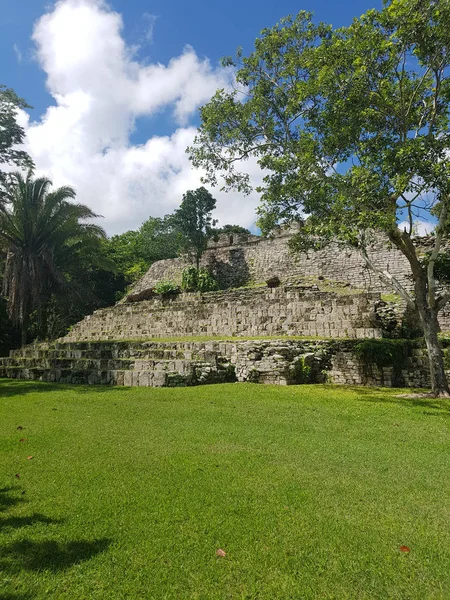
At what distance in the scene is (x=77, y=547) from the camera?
2.47m

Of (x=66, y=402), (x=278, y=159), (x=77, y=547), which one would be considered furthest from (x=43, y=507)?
(x=278, y=159)

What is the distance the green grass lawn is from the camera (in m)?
2.17

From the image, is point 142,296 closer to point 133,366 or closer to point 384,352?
point 133,366

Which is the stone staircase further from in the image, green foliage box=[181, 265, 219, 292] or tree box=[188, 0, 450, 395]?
green foliage box=[181, 265, 219, 292]

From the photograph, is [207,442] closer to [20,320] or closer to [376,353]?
[376,353]

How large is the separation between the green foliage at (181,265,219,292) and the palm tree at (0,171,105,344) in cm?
619

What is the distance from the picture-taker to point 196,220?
2527 cm

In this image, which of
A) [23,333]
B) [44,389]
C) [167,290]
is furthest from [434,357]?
[23,333]

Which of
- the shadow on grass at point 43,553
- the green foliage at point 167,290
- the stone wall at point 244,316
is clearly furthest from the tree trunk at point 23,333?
the shadow on grass at point 43,553

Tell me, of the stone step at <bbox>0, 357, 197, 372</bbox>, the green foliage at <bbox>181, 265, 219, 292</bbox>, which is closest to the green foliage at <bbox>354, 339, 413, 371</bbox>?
the stone step at <bbox>0, 357, 197, 372</bbox>

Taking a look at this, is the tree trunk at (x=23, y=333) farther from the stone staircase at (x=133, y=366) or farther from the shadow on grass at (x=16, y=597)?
the shadow on grass at (x=16, y=597)

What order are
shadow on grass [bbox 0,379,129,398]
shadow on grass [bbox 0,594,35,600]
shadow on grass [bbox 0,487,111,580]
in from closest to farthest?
shadow on grass [bbox 0,594,35,600] → shadow on grass [bbox 0,487,111,580] → shadow on grass [bbox 0,379,129,398]

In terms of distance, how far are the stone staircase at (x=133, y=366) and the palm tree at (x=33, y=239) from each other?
200 inches

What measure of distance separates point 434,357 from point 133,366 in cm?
746
